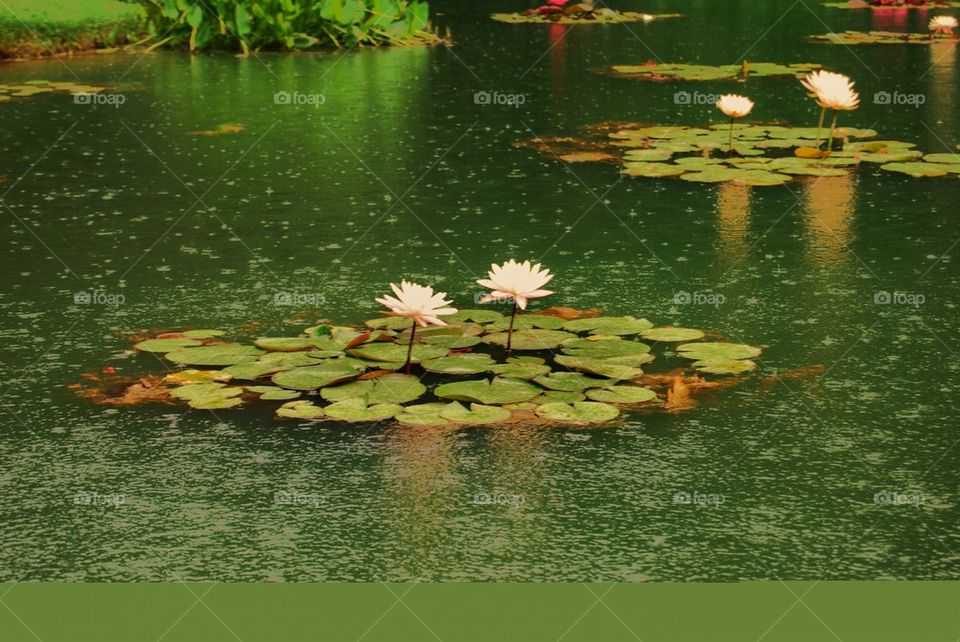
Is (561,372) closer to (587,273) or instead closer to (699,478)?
(699,478)

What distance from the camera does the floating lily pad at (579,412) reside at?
2.79 metres

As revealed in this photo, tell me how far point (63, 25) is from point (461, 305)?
575 centimetres

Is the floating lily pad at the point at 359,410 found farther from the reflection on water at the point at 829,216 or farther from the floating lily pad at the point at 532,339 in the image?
the reflection on water at the point at 829,216
